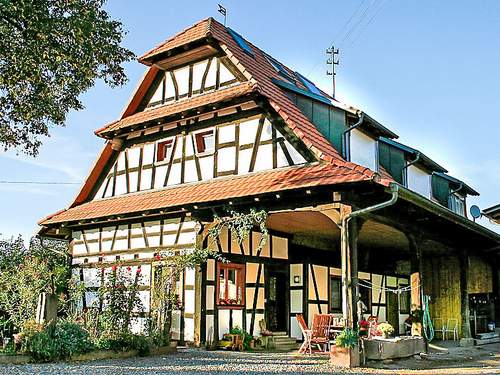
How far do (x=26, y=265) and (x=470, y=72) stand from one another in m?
9.90

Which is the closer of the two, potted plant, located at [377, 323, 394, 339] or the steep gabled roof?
the steep gabled roof

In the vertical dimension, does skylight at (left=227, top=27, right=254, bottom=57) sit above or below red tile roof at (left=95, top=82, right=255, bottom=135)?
above

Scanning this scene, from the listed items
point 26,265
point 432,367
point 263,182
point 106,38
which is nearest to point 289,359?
point 432,367

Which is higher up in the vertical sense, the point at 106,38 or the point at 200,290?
the point at 106,38

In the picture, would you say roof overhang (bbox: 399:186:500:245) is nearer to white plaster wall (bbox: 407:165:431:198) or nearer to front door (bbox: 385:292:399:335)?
white plaster wall (bbox: 407:165:431:198)

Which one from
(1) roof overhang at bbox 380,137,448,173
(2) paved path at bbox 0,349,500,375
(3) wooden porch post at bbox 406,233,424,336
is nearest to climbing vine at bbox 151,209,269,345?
(2) paved path at bbox 0,349,500,375

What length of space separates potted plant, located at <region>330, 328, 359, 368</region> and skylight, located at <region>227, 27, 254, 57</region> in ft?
27.2

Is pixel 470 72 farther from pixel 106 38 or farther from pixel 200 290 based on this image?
pixel 200 290

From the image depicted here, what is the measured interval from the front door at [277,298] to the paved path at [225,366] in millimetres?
3429

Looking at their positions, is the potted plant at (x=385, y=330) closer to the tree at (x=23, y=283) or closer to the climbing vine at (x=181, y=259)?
the climbing vine at (x=181, y=259)

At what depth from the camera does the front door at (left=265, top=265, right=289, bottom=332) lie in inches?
643

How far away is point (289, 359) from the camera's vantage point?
12141mm

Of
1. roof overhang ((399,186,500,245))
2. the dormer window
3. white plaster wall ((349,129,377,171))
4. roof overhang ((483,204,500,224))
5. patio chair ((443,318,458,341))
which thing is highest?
white plaster wall ((349,129,377,171))

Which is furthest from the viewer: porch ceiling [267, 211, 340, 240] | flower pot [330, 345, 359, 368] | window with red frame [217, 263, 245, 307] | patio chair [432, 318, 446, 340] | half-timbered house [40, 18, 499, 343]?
patio chair [432, 318, 446, 340]
